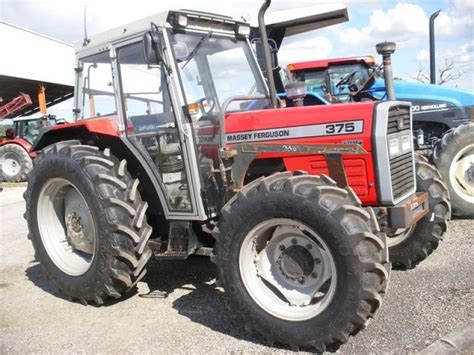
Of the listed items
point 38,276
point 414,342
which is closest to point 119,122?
point 38,276

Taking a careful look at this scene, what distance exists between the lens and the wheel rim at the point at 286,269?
11.2 feet

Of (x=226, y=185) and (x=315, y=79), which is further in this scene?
(x=315, y=79)

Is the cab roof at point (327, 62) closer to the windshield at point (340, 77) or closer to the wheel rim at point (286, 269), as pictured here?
the windshield at point (340, 77)

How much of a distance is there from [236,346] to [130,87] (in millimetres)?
2327

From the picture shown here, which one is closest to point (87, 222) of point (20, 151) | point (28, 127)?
point (20, 151)

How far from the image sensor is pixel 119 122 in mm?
4406

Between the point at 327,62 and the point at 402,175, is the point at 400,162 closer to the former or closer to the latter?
the point at 402,175

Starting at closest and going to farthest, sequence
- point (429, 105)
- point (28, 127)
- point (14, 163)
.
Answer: point (429, 105), point (14, 163), point (28, 127)

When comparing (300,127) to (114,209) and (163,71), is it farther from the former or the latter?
(114,209)

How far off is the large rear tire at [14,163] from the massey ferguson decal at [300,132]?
13.3m

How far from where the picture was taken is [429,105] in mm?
7648

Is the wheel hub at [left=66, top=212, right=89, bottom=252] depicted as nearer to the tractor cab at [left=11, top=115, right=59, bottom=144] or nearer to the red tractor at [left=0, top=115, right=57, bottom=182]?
the red tractor at [left=0, top=115, right=57, bottom=182]

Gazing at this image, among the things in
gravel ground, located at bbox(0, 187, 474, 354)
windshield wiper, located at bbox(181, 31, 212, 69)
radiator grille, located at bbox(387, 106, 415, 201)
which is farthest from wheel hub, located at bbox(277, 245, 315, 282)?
windshield wiper, located at bbox(181, 31, 212, 69)

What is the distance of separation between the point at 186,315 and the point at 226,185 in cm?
106
